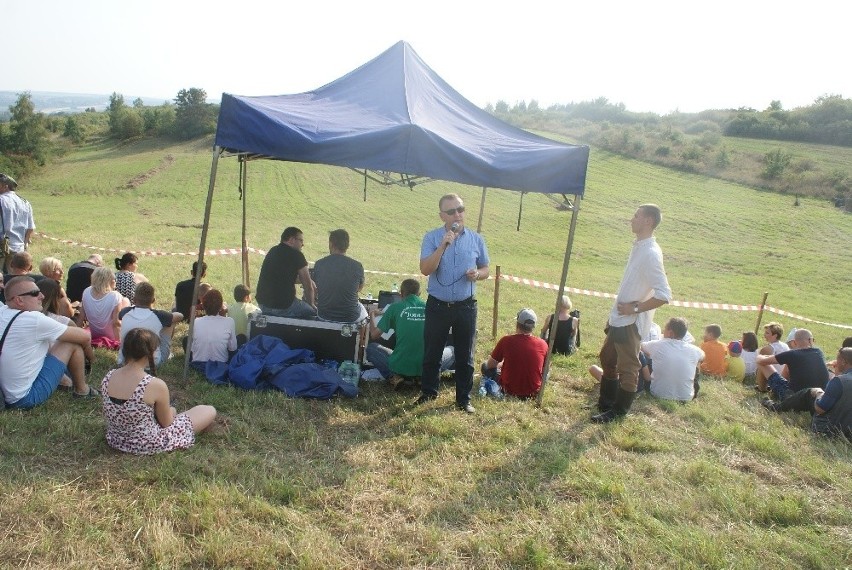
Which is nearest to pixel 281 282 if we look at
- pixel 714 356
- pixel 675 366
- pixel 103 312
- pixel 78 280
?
pixel 103 312

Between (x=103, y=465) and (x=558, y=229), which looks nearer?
(x=103, y=465)

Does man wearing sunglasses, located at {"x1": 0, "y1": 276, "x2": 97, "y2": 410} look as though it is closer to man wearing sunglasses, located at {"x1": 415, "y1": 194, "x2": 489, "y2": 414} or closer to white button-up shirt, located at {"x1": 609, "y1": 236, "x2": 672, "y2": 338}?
man wearing sunglasses, located at {"x1": 415, "y1": 194, "x2": 489, "y2": 414}

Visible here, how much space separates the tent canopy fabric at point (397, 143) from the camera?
5402 millimetres

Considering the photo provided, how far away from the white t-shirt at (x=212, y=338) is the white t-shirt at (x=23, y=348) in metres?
1.39

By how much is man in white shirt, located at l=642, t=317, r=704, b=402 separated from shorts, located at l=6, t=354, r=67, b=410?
18.5 ft

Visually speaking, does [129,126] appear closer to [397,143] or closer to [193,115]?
[193,115]

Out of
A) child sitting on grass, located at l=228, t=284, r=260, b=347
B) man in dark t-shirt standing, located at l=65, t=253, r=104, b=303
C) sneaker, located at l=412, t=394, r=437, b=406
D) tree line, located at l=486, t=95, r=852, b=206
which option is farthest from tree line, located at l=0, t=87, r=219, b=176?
sneaker, located at l=412, t=394, r=437, b=406

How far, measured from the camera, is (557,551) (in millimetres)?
3596

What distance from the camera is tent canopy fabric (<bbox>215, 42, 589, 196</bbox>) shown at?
540 centimetres

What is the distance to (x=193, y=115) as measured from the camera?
2416 inches

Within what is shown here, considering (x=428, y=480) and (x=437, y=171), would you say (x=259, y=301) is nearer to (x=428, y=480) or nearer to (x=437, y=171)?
(x=437, y=171)

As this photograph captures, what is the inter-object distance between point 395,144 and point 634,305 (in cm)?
249

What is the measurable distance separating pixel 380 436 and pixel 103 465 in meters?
1.97

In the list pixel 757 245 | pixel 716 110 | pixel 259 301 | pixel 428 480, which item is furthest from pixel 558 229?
pixel 716 110
